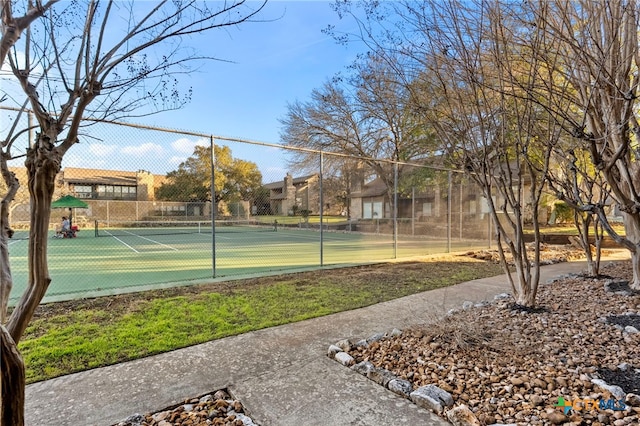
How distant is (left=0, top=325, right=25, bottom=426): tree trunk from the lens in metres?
1.19

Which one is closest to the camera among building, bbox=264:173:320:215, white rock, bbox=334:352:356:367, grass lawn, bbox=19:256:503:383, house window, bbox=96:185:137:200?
white rock, bbox=334:352:356:367

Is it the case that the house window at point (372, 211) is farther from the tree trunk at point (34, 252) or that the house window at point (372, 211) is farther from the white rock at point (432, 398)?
the tree trunk at point (34, 252)

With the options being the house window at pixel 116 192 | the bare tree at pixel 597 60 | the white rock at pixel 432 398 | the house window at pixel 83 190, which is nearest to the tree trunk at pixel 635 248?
the bare tree at pixel 597 60

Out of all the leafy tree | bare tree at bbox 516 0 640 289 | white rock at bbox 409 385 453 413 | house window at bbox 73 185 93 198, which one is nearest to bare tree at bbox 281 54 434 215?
the leafy tree

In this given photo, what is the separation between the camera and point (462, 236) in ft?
36.7

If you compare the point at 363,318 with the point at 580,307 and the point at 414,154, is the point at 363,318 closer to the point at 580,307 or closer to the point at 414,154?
the point at 580,307

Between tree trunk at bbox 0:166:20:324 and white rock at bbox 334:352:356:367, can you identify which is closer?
tree trunk at bbox 0:166:20:324

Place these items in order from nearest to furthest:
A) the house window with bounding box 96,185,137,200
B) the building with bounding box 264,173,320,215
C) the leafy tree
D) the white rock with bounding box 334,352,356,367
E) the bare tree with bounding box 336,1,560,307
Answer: the white rock with bounding box 334,352,356,367, the bare tree with bounding box 336,1,560,307, the leafy tree, the house window with bounding box 96,185,137,200, the building with bounding box 264,173,320,215

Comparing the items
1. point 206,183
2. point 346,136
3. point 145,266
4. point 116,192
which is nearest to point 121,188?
point 116,192

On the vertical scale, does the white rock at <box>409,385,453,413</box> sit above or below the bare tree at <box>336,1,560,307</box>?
below

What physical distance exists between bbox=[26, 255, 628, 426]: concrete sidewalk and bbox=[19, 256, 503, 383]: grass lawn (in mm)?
249

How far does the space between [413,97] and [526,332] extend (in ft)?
8.80

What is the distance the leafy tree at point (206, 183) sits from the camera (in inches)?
413

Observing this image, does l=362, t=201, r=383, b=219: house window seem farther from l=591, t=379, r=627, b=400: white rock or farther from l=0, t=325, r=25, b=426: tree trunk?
l=0, t=325, r=25, b=426: tree trunk
